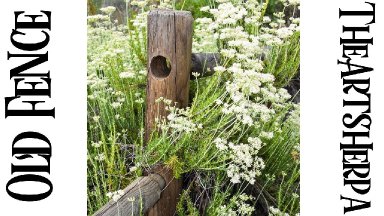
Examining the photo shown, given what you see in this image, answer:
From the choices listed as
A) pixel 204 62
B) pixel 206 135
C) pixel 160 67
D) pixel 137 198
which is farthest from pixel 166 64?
pixel 137 198

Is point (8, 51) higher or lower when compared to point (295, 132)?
higher

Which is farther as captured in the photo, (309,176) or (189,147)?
(189,147)

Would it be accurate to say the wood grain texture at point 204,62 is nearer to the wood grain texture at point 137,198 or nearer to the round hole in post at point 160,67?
the round hole in post at point 160,67

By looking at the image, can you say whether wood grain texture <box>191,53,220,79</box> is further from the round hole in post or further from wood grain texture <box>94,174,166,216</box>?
wood grain texture <box>94,174,166,216</box>

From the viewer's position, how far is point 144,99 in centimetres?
308

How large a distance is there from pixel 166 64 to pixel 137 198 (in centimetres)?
74

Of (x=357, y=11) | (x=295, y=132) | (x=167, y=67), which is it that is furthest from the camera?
(x=295, y=132)

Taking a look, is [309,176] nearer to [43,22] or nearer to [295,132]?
[295,132]

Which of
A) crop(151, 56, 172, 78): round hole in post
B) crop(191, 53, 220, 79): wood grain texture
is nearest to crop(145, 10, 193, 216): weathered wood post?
crop(151, 56, 172, 78): round hole in post

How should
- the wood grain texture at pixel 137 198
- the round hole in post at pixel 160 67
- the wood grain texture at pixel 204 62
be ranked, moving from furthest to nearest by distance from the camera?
the wood grain texture at pixel 204 62, the round hole in post at pixel 160 67, the wood grain texture at pixel 137 198

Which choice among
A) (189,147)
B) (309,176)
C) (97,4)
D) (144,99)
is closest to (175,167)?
(189,147)

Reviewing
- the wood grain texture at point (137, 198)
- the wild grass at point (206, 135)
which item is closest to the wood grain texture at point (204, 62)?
the wild grass at point (206, 135)

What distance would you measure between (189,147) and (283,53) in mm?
926

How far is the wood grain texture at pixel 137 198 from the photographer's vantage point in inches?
92.9
